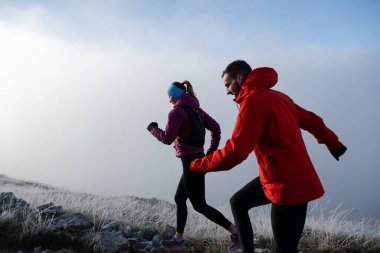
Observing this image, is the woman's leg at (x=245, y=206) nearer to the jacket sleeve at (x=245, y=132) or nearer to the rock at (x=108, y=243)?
the jacket sleeve at (x=245, y=132)

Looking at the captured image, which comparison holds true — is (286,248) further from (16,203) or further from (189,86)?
(16,203)

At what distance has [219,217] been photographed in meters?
5.23

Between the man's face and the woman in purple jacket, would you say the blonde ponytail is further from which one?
the man's face

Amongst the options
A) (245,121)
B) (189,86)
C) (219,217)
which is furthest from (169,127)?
(245,121)

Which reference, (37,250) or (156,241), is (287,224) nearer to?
(156,241)

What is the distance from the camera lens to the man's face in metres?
3.59

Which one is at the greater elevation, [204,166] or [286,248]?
[204,166]

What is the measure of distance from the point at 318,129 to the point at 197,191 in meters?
2.00

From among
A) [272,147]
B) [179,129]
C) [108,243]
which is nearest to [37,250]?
[108,243]

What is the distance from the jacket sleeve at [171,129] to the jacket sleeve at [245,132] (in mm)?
1874

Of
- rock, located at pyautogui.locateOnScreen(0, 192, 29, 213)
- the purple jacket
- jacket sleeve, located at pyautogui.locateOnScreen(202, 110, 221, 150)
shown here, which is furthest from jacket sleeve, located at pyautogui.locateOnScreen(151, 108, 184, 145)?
rock, located at pyautogui.locateOnScreen(0, 192, 29, 213)

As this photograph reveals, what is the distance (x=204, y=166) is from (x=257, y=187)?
69 cm

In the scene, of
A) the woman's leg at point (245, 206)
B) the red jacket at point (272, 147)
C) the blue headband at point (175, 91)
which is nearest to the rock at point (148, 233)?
the blue headband at point (175, 91)

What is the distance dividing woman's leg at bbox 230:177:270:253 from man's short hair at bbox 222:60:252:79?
1.11 metres
